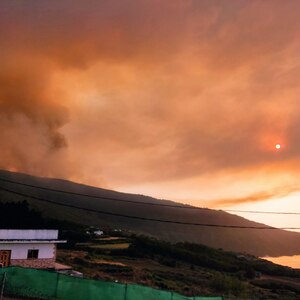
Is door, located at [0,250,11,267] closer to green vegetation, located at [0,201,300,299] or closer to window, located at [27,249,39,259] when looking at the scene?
window, located at [27,249,39,259]

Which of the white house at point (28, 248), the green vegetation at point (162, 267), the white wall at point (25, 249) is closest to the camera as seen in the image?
the white house at point (28, 248)

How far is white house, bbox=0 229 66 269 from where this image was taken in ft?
141

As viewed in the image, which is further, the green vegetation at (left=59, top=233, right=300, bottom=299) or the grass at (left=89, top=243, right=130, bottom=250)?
the grass at (left=89, top=243, right=130, bottom=250)

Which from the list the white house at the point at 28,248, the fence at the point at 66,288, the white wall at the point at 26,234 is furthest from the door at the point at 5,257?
the fence at the point at 66,288

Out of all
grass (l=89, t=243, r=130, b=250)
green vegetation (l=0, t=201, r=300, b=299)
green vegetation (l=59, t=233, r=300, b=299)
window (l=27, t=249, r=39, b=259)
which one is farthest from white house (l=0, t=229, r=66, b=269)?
grass (l=89, t=243, r=130, b=250)

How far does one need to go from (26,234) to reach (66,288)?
21639 millimetres

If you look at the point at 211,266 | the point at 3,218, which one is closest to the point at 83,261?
the point at 3,218

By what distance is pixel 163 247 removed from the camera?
148m

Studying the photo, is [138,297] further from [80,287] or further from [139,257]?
[139,257]

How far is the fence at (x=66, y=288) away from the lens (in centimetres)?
2470

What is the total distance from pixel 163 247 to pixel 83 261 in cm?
7719

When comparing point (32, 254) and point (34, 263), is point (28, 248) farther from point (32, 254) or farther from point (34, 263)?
point (34, 263)

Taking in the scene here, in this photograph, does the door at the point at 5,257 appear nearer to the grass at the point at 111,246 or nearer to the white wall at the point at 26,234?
the white wall at the point at 26,234

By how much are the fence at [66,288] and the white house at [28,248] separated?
17.0 m
